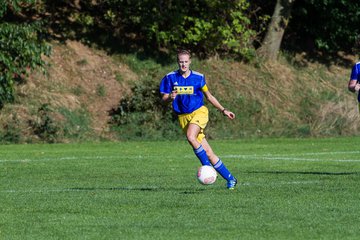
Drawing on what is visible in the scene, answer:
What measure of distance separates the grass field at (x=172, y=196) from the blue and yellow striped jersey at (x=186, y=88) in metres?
1.16

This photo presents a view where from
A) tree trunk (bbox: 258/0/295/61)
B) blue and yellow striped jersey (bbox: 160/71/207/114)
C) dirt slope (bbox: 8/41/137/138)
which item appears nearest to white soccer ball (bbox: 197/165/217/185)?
blue and yellow striped jersey (bbox: 160/71/207/114)

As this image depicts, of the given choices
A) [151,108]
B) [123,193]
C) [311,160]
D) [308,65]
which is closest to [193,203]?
[123,193]

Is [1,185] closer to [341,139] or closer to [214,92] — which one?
[341,139]

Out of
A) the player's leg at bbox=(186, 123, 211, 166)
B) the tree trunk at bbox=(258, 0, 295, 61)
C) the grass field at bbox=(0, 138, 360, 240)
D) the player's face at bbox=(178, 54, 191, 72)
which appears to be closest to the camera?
the grass field at bbox=(0, 138, 360, 240)

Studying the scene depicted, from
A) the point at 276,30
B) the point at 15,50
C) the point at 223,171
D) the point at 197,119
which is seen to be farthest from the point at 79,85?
the point at 223,171

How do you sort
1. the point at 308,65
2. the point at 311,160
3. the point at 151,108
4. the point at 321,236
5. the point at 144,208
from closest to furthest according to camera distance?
the point at 321,236
the point at 144,208
the point at 311,160
the point at 151,108
the point at 308,65

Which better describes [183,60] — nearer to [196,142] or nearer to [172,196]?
[196,142]

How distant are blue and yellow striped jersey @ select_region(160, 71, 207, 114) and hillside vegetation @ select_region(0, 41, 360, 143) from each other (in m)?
12.7

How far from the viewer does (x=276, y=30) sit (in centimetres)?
3344

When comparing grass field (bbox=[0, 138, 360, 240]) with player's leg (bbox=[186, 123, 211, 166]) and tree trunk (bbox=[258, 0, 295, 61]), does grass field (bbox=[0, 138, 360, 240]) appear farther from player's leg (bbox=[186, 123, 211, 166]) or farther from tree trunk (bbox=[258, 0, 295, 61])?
tree trunk (bbox=[258, 0, 295, 61])

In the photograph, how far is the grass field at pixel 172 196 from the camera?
377 inches

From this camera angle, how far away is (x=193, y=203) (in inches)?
464

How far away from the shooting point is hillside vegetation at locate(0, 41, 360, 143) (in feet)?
89.6

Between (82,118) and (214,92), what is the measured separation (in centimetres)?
470
